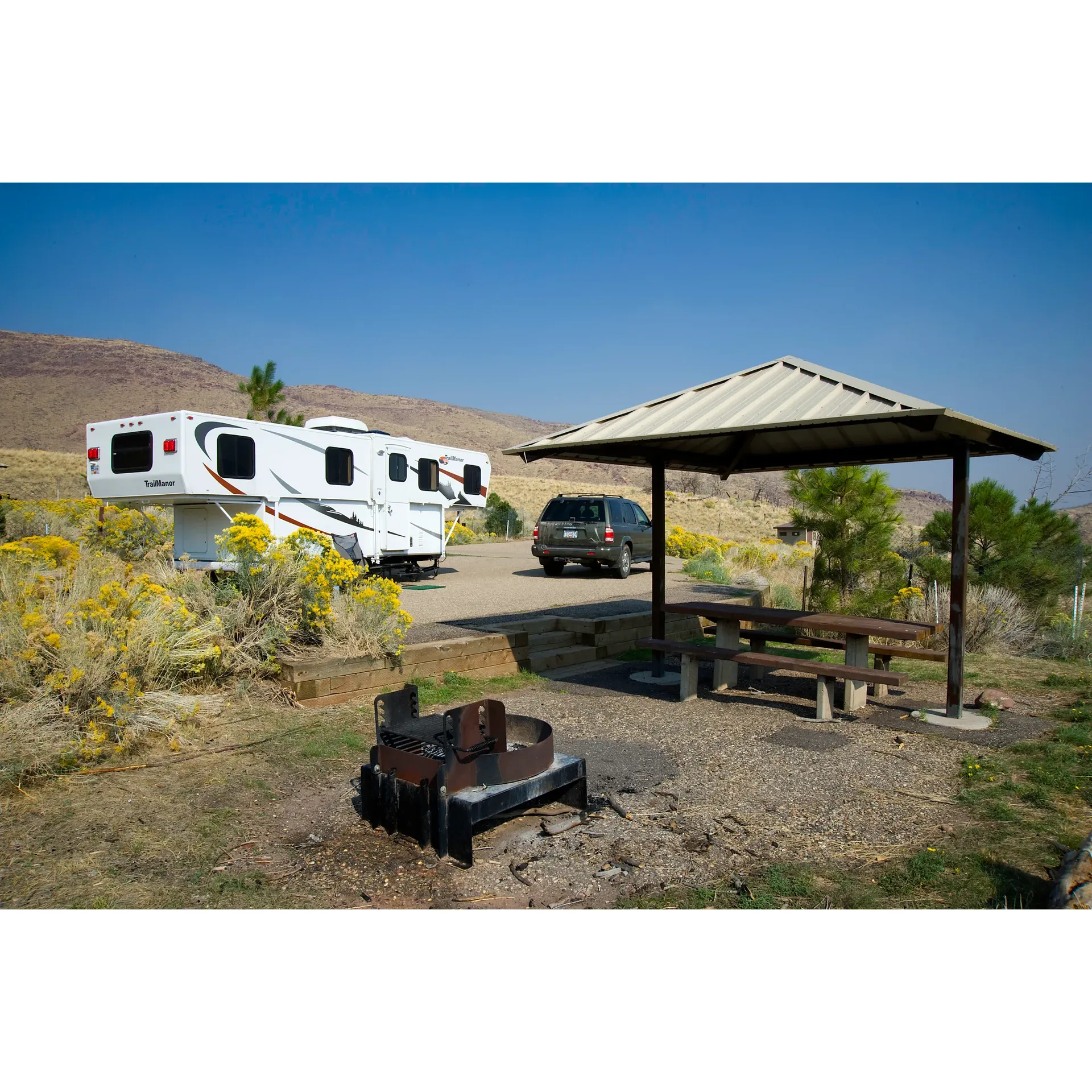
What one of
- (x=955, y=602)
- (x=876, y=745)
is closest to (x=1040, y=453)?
(x=955, y=602)

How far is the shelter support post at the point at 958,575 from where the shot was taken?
6.21 metres

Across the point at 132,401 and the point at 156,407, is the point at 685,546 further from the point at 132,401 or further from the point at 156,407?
the point at 132,401

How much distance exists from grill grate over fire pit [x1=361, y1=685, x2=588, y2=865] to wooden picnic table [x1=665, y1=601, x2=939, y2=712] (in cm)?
328

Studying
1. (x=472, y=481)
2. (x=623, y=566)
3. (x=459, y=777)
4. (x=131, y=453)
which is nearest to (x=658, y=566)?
(x=459, y=777)

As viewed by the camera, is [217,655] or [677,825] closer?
[677,825]

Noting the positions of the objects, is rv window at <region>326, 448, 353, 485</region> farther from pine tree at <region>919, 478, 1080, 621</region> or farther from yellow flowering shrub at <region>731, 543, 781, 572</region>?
pine tree at <region>919, 478, 1080, 621</region>

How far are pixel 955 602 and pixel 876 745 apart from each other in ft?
4.95

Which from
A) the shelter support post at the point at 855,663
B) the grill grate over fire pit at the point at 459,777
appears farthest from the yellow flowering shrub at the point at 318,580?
the shelter support post at the point at 855,663

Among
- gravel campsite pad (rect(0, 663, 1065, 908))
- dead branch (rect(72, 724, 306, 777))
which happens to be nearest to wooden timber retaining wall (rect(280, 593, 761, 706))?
gravel campsite pad (rect(0, 663, 1065, 908))

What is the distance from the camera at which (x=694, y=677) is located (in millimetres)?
7066

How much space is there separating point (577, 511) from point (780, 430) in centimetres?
901

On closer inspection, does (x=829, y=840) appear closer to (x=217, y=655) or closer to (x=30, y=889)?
(x=30, y=889)

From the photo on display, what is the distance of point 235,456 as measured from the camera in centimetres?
1064

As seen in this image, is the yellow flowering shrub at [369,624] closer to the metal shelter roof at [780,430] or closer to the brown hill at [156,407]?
the metal shelter roof at [780,430]
